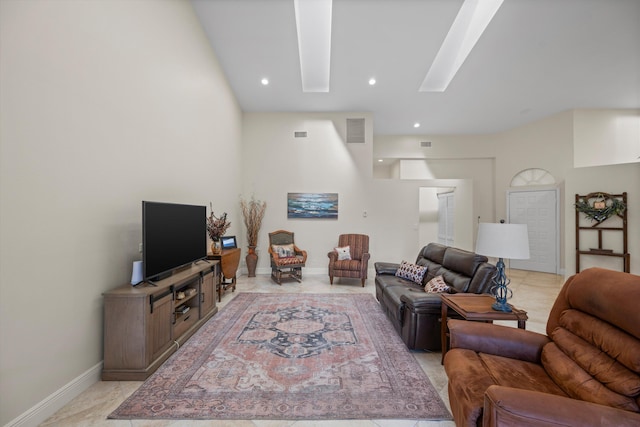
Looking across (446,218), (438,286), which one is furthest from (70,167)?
(446,218)

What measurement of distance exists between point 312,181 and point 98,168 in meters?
4.24

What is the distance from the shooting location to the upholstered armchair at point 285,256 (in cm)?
513

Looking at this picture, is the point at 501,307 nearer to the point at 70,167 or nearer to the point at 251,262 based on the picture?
the point at 70,167

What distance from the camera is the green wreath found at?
480 cm

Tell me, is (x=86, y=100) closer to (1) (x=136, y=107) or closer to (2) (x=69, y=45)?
(2) (x=69, y=45)

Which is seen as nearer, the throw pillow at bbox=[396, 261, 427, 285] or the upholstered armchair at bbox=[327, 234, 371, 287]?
the throw pillow at bbox=[396, 261, 427, 285]

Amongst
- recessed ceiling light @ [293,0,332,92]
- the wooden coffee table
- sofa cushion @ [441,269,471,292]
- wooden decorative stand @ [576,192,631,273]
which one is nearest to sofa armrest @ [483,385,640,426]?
the wooden coffee table

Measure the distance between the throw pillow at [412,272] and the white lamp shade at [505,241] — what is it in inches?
56.2

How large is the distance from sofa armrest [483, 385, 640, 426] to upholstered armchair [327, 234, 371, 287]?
12.8ft

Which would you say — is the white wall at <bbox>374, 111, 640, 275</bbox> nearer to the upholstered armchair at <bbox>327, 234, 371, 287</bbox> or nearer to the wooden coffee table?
the upholstered armchair at <bbox>327, 234, 371, 287</bbox>

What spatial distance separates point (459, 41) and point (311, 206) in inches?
165

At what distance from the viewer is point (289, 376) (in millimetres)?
2186

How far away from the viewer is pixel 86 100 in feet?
6.81

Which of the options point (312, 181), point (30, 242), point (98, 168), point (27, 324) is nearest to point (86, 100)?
point (98, 168)
